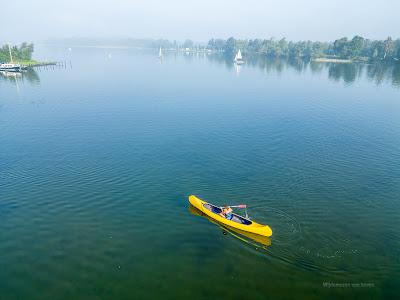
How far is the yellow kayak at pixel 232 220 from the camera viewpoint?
3728 centimetres

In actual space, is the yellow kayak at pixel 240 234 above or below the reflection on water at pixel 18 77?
below

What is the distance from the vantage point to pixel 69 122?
82188mm

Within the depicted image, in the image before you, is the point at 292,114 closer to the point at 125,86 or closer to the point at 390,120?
the point at 390,120

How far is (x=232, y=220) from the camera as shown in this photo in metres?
39.3

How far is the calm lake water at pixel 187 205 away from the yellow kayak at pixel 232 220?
55.8 inches

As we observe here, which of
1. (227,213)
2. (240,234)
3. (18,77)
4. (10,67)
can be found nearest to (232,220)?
(227,213)

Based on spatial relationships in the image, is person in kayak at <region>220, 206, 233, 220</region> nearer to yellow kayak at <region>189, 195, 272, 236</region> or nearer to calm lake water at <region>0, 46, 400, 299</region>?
yellow kayak at <region>189, 195, 272, 236</region>

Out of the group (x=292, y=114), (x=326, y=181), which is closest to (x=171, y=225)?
(x=326, y=181)

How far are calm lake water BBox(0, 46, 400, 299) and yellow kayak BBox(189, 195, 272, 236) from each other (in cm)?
142

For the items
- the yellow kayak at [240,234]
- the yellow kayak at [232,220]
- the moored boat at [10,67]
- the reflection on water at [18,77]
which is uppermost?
the moored boat at [10,67]

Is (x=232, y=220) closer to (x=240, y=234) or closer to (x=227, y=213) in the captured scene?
(x=227, y=213)

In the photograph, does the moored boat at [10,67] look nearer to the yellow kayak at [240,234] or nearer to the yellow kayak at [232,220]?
the yellow kayak at [232,220]

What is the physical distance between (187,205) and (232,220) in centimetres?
835

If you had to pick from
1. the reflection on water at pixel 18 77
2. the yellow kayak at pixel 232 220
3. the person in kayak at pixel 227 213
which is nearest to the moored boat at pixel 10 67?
the reflection on water at pixel 18 77
